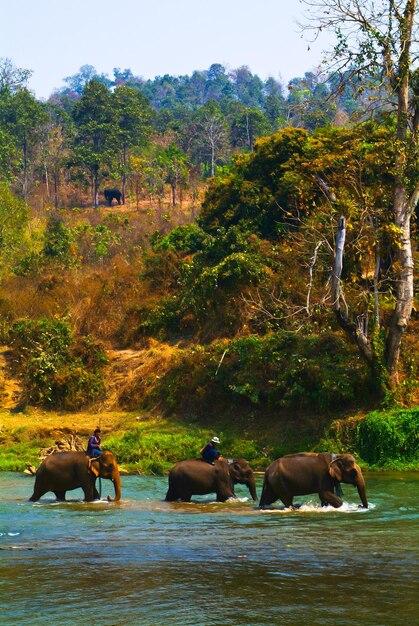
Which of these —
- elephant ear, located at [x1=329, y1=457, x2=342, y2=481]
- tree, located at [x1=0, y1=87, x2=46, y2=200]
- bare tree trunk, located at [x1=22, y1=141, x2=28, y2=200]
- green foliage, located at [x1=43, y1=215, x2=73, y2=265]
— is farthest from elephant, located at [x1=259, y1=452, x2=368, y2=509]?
tree, located at [x1=0, y1=87, x2=46, y2=200]

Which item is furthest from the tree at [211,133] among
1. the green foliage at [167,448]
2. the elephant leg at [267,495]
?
the elephant leg at [267,495]

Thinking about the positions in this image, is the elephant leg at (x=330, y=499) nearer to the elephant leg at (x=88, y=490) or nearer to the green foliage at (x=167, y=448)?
the elephant leg at (x=88, y=490)

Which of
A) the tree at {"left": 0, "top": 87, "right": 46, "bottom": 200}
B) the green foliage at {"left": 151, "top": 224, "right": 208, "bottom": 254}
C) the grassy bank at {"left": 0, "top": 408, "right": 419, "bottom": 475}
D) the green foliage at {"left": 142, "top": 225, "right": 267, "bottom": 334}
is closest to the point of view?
the grassy bank at {"left": 0, "top": 408, "right": 419, "bottom": 475}

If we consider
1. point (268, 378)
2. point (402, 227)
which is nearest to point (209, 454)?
point (268, 378)

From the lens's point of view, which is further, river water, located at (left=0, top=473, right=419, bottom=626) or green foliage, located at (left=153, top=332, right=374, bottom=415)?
green foliage, located at (left=153, top=332, right=374, bottom=415)

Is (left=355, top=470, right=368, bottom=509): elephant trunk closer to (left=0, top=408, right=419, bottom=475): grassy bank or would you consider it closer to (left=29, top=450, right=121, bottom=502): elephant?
(left=29, top=450, right=121, bottom=502): elephant

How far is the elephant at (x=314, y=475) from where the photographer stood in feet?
59.3

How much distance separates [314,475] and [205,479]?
8.32 feet

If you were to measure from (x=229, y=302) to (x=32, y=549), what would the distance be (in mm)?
18868

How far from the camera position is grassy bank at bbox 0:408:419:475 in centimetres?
2425

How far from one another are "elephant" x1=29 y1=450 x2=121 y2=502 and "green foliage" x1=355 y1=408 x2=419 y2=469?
7394mm

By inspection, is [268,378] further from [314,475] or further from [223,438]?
[314,475]

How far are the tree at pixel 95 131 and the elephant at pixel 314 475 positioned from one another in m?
66.3

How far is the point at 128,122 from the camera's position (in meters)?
87.2
